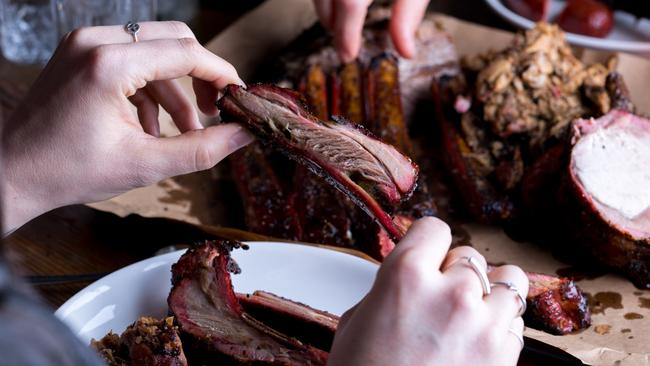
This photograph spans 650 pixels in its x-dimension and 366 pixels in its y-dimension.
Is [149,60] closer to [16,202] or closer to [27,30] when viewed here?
[16,202]

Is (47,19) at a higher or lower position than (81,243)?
higher

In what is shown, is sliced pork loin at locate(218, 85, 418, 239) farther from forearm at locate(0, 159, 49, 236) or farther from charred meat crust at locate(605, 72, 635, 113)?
charred meat crust at locate(605, 72, 635, 113)

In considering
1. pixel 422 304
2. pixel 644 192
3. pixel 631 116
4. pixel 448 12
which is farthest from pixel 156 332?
pixel 448 12

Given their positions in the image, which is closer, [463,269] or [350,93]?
[463,269]

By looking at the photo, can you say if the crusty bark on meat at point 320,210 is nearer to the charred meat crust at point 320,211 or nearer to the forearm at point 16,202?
the charred meat crust at point 320,211

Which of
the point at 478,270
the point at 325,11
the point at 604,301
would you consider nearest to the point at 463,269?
the point at 478,270

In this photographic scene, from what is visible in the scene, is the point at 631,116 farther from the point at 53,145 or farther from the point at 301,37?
the point at 53,145

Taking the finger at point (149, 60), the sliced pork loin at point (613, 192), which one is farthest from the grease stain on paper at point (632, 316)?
the finger at point (149, 60)

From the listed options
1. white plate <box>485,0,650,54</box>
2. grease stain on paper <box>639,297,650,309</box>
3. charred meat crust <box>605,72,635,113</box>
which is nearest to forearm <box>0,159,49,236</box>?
grease stain on paper <box>639,297,650,309</box>
